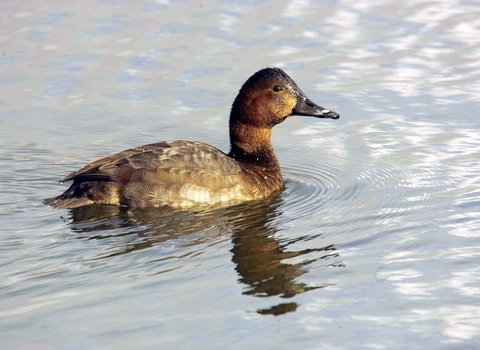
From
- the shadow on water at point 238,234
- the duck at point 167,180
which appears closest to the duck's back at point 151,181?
the duck at point 167,180

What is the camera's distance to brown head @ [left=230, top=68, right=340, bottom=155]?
912 cm

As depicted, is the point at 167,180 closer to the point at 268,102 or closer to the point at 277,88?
the point at 268,102

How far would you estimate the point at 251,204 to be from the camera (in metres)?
8.56

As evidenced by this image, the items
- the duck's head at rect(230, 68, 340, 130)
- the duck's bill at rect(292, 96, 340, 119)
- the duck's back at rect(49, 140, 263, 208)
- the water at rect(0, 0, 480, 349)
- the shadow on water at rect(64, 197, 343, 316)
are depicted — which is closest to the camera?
the water at rect(0, 0, 480, 349)

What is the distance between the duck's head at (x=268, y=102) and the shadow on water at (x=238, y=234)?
92cm

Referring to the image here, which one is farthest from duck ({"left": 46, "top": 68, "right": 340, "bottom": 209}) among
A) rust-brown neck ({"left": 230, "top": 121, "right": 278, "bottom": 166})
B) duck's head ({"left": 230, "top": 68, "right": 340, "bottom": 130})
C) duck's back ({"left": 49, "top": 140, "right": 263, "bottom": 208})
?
duck's head ({"left": 230, "top": 68, "right": 340, "bottom": 130})

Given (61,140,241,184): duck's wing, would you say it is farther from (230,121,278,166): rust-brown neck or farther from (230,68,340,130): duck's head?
(230,68,340,130): duck's head

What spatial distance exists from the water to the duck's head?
69cm

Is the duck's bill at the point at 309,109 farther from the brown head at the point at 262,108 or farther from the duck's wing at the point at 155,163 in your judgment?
the duck's wing at the point at 155,163

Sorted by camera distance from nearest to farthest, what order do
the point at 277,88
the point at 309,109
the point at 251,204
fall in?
the point at 251,204 < the point at 277,88 < the point at 309,109

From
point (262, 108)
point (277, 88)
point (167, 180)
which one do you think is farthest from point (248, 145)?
point (167, 180)

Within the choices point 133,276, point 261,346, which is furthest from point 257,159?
point 261,346

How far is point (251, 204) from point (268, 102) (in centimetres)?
118

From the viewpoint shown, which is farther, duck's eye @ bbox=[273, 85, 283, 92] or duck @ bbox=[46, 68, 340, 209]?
duck's eye @ bbox=[273, 85, 283, 92]
